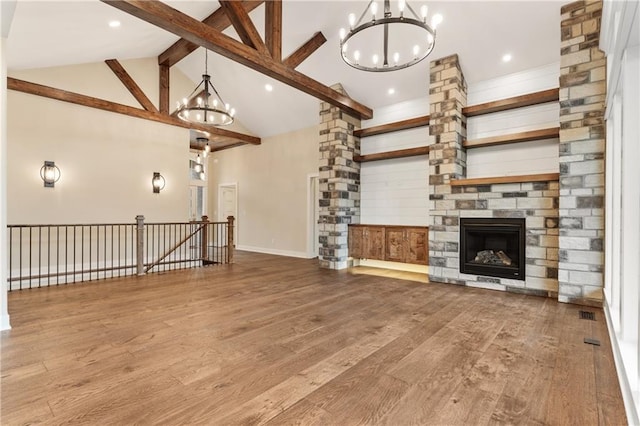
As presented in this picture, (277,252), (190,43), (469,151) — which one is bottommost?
(277,252)

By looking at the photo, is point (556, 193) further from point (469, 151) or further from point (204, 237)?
point (204, 237)

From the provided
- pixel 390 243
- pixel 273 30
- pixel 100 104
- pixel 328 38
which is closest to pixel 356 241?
pixel 390 243

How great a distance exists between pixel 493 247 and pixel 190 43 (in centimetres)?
716

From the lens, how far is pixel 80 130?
6695 mm

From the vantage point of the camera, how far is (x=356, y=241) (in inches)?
265

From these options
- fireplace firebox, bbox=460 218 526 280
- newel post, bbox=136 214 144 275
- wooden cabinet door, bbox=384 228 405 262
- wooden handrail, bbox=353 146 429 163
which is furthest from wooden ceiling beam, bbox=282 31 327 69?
newel post, bbox=136 214 144 275

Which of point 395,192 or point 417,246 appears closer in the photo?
point 417,246

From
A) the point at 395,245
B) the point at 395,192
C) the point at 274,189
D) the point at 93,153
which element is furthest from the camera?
the point at 274,189

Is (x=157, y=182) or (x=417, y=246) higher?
(x=157, y=182)

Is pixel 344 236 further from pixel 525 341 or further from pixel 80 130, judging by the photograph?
pixel 80 130

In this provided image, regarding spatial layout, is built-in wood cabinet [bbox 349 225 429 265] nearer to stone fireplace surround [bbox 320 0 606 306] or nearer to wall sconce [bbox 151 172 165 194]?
stone fireplace surround [bbox 320 0 606 306]

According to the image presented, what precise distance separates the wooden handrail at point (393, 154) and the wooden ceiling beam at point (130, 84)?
5100 mm

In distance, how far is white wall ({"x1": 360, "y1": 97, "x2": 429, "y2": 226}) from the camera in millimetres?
6281

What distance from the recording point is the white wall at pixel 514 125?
4.88 m
